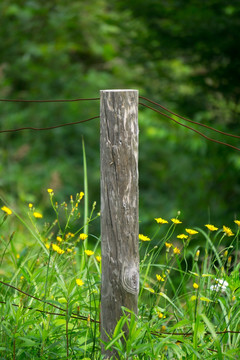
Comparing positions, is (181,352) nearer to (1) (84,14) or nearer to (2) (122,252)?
(2) (122,252)

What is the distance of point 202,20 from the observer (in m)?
4.85

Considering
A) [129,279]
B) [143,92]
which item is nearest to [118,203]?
[129,279]

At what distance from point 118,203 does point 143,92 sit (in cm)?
423

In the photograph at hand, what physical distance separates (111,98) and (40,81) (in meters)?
5.99

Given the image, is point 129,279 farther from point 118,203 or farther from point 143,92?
point 143,92

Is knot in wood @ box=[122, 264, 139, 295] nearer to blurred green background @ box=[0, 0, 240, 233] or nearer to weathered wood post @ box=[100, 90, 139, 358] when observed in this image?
weathered wood post @ box=[100, 90, 139, 358]

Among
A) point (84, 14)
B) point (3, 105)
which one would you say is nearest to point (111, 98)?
point (3, 105)

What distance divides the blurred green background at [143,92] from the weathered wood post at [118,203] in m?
1.75

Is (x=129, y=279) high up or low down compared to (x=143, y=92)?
down

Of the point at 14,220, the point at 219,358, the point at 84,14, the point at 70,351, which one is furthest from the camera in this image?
the point at 84,14

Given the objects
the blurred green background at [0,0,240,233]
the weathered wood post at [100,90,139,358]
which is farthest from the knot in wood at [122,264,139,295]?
the blurred green background at [0,0,240,233]

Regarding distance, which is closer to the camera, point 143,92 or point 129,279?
point 129,279

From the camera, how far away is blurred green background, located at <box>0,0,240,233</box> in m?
4.88

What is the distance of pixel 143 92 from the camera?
6.00 m
